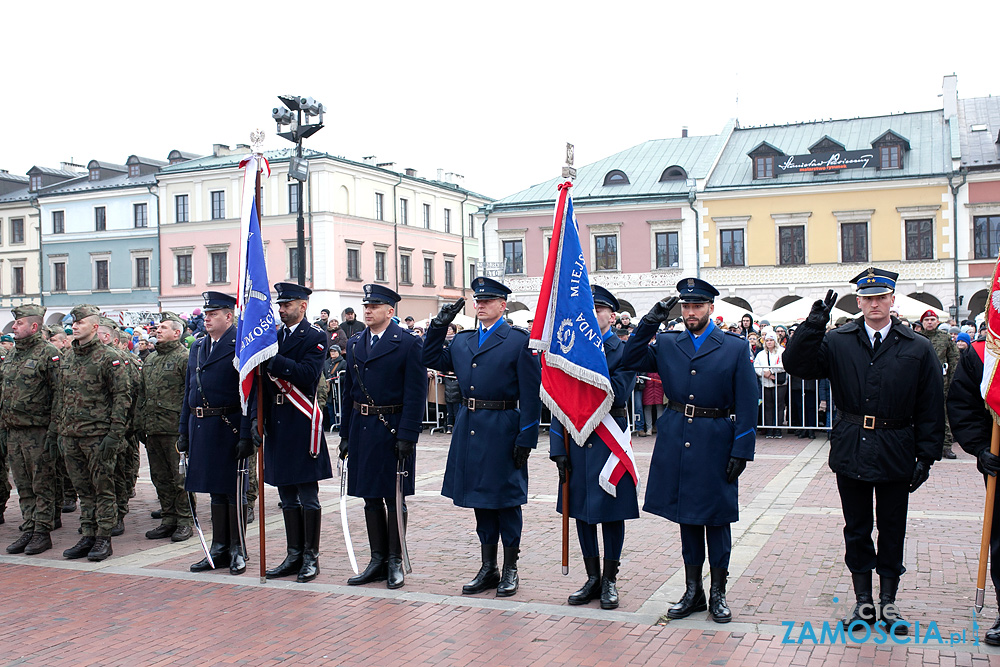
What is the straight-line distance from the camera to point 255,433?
7148 millimetres

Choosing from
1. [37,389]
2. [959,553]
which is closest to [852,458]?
[959,553]

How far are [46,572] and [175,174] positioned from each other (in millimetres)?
46420

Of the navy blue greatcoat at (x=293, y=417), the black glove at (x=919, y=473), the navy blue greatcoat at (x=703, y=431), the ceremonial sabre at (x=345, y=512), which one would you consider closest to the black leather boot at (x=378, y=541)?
the ceremonial sabre at (x=345, y=512)

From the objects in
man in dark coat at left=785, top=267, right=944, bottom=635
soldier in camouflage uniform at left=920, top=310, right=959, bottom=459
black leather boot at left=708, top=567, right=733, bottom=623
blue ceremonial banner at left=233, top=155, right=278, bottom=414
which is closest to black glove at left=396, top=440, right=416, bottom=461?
blue ceremonial banner at left=233, top=155, right=278, bottom=414

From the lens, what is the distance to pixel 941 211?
120 feet

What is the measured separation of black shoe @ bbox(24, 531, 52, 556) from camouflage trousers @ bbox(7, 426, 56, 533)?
4cm

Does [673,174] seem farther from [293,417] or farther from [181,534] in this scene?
[293,417]

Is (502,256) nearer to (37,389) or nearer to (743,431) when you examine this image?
(37,389)

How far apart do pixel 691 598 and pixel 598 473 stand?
3.18 feet

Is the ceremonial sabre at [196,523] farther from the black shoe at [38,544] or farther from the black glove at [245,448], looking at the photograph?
the black shoe at [38,544]

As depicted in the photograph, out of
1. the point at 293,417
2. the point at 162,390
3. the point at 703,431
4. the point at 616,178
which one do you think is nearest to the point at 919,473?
the point at 703,431

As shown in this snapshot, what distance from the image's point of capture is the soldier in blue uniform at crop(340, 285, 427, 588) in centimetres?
691

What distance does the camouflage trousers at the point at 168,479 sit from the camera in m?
8.78

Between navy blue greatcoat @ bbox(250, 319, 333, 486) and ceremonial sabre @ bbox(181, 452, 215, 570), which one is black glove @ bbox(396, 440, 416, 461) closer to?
navy blue greatcoat @ bbox(250, 319, 333, 486)
